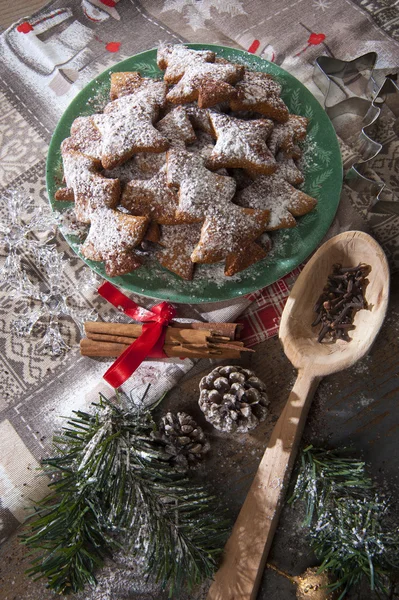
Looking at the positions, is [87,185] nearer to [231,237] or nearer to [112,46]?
[231,237]

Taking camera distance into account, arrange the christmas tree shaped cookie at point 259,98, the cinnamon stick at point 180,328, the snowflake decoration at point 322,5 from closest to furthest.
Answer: the christmas tree shaped cookie at point 259,98
the cinnamon stick at point 180,328
the snowflake decoration at point 322,5

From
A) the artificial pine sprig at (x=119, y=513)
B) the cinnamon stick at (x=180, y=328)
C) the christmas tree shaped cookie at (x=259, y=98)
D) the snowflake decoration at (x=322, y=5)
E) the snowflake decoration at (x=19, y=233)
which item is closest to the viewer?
the artificial pine sprig at (x=119, y=513)

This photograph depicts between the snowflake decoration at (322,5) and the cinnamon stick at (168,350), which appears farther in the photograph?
the snowflake decoration at (322,5)

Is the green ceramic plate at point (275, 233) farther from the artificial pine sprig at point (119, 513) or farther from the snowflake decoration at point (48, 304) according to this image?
the artificial pine sprig at point (119, 513)

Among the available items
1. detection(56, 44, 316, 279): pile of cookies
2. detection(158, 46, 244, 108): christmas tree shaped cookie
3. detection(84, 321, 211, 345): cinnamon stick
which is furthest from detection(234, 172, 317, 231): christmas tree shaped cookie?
detection(84, 321, 211, 345): cinnamon stick

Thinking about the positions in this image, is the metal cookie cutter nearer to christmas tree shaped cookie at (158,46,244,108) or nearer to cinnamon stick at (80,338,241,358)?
christmas tree shaped cookie at (158,46,244,108)

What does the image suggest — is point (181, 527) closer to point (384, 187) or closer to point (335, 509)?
point (335, 509)

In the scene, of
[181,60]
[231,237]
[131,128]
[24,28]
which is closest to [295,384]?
[231,237]

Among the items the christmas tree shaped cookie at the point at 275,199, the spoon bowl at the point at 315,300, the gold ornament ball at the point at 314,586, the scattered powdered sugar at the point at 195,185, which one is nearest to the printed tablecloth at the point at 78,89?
the spoon bowl at the point at 315,300
